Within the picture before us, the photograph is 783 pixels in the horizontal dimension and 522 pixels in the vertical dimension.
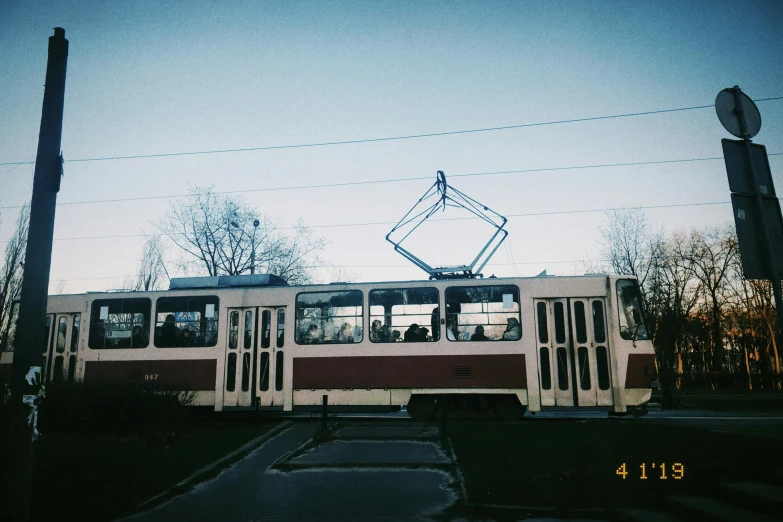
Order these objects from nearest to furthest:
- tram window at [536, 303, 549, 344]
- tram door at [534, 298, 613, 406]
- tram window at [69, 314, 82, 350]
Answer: tram door at [534, 298, 613, 406] → tram window at [536, 303, 549, 344] → tram window at [69, 314, 82, 350]

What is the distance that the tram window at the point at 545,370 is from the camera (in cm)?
1277

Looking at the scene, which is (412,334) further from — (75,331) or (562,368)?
(75,331)

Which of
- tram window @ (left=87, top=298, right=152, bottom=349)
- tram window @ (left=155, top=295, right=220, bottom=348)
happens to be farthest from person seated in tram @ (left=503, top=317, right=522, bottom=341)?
tram window @ (left=87, top=298, right=152, bottom=349)

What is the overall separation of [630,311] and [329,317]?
724 cm

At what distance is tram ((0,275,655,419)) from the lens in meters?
12.8

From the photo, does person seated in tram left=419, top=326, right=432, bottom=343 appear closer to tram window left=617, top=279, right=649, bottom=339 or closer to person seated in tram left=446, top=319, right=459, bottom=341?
person seated in tram left=446, top=319, right=459, bottom=341

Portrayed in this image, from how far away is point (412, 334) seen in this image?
43.9 ft

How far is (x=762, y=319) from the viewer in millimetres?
44844

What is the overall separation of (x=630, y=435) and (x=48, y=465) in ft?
30.7

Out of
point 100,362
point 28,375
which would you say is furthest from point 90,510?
point 100,362

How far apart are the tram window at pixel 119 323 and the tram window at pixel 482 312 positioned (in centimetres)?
795

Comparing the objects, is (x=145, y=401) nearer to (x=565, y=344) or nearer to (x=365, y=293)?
(x=365, y=293)

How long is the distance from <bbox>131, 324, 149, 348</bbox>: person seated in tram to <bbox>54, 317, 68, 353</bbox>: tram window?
2.00 metres

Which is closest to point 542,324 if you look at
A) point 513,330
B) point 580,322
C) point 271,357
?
point 513,330
